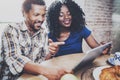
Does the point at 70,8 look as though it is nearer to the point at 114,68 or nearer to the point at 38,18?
the point at 38,18

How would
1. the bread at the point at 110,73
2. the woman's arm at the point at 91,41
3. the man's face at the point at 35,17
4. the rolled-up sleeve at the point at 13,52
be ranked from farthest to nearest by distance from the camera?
the woman's arm at the point at 91,41
the bread at the point at 110,73
the man's face at the point at 35,17
the rolled-up sleeve at the point at 13,52

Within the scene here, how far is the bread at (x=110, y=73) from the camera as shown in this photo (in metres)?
2.03

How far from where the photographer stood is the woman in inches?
86.0

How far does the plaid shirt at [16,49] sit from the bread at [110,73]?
1.97ft

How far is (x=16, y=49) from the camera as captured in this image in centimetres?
183

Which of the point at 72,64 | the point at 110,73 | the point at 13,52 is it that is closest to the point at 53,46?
the point at 72,64

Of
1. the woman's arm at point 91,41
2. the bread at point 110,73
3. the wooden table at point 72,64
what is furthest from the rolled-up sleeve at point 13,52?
the woman's arm at point 91,41

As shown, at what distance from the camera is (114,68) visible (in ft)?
7.04

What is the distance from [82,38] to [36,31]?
0.70 m

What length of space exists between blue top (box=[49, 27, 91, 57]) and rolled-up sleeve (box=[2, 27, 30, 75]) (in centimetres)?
46

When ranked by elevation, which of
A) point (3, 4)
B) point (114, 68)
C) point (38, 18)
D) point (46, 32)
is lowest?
point (114, 68)

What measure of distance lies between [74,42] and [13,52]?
821 millimetres

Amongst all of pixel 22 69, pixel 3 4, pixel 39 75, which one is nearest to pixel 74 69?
pixel 39 75

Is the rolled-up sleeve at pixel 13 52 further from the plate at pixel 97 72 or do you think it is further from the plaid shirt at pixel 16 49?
the plate at pixel 97 72
